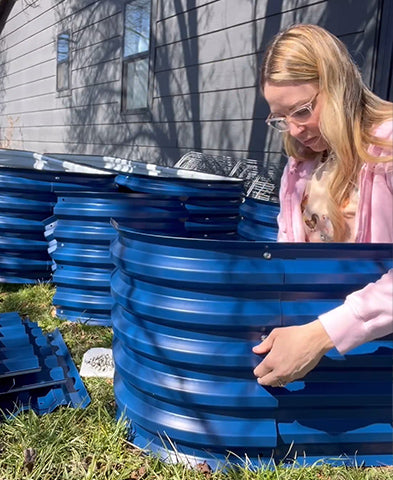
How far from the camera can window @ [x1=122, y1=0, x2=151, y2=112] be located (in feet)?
27.3

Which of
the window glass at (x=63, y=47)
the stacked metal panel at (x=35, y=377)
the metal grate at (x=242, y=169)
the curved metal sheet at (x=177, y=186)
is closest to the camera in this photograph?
the stacked metal panel at (x=35, y=377)

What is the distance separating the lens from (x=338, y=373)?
79.4 inches

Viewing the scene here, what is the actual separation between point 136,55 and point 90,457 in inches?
298

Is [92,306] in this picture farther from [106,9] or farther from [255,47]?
[106,9]

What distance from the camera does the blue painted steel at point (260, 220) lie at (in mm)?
3582

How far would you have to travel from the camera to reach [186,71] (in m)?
7.33

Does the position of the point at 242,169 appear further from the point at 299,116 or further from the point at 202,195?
the point at 299,116

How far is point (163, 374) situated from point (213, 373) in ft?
0.69

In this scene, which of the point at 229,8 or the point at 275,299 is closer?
the point at 275,299

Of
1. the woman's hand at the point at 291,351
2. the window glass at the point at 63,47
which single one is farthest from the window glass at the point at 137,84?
the woman's hand at the point at 291,351

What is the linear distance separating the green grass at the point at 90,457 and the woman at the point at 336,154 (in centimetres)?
46

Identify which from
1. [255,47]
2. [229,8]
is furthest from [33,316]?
[229,8]

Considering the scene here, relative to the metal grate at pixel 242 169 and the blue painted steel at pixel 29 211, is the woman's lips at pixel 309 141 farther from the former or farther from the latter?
the metal grate at pixel 242 169

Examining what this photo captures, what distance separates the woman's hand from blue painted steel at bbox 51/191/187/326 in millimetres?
1853
